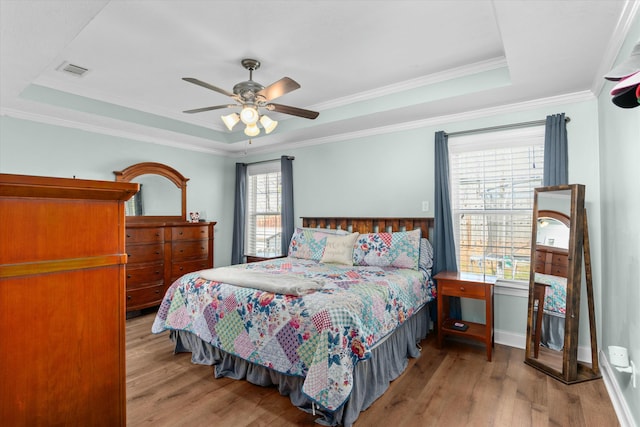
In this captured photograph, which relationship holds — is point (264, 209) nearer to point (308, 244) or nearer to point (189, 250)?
point (189, 250)

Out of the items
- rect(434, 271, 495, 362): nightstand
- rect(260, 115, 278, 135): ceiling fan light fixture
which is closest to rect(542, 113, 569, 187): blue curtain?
rect(434, 271, 495, 362): nightstand

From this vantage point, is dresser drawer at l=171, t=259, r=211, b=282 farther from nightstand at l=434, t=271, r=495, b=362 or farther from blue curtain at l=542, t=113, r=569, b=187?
blue curtain at l=542, t=113, r=569, b=187

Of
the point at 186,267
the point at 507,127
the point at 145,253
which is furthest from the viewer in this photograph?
the point at 186,267

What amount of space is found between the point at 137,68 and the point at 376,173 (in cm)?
279

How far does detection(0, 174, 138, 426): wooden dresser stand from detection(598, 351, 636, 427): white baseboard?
2.60 metres

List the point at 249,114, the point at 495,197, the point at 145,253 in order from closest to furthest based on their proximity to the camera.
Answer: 1. the point at 249,114
2. the point at 495,197
3. the point at 145,253

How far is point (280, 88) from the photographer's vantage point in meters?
2.64

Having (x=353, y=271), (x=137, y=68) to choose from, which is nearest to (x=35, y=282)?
(x=353, y=271)

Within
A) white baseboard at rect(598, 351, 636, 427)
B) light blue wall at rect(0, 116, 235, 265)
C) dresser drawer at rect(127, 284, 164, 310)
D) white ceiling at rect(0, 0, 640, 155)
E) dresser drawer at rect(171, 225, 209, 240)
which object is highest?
white ceiling at rect(0, 0, 640, 155)

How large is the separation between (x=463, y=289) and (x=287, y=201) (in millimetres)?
2776

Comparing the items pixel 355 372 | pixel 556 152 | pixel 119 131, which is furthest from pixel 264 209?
pixel 556 152

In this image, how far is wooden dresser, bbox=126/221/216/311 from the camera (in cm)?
411

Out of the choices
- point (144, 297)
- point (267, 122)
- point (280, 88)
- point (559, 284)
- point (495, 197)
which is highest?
point (280, 88)

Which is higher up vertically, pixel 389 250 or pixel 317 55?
pixel 317 55
